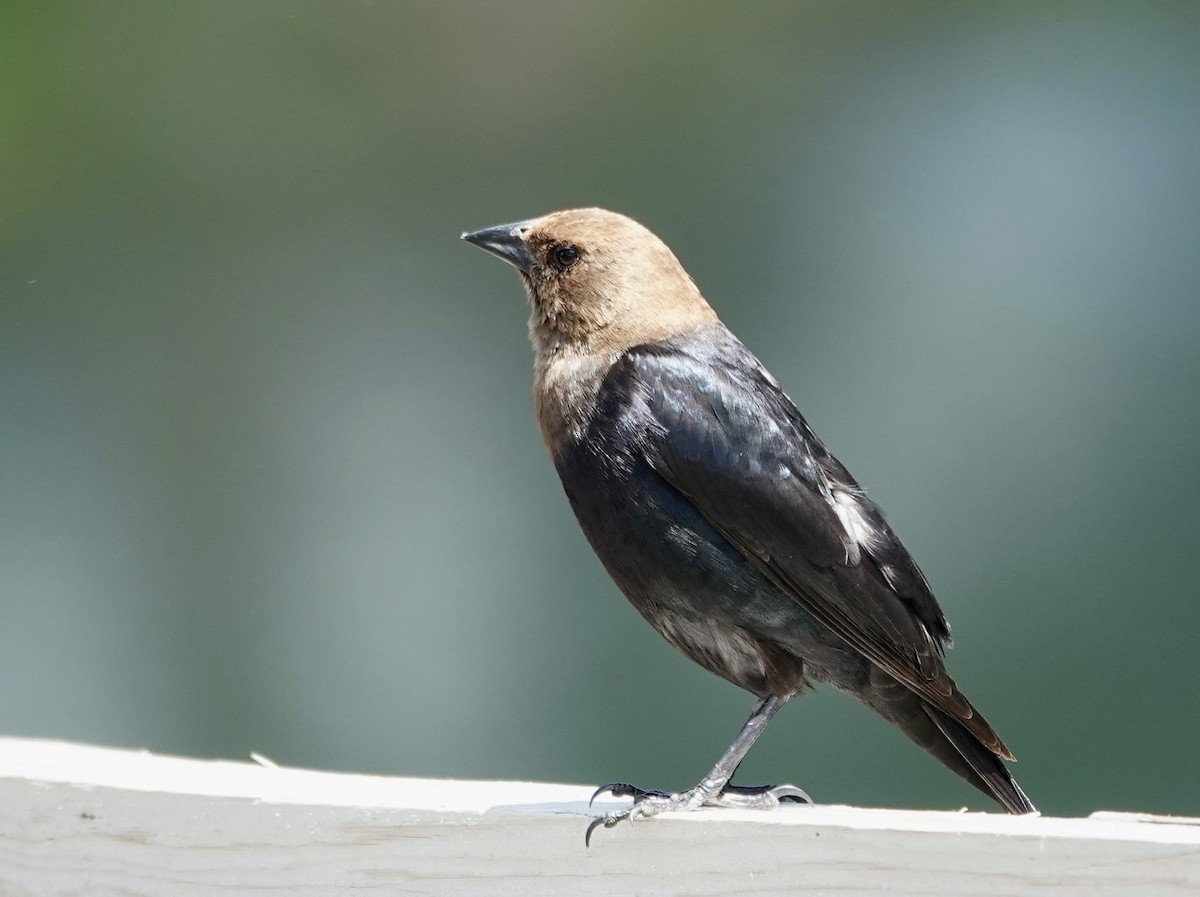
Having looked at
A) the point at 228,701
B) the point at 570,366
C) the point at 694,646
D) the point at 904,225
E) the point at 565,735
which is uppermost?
the point at 904,225

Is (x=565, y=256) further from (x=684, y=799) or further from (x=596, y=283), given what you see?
(x=684, y=799)

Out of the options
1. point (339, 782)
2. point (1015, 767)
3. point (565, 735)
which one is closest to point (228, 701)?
point (565, 735)

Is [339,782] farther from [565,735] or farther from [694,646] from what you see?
[565,735]

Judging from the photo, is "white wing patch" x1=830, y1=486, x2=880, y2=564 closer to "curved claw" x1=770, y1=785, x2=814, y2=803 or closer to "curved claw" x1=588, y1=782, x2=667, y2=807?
"curved claw" x1=770, y1=785, x2=814, y2=803

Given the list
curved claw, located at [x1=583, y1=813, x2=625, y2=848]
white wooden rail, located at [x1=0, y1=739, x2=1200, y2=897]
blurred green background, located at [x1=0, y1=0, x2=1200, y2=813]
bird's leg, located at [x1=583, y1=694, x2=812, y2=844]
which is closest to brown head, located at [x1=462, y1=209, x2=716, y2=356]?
bird's leg, located at [x1=583, y1=694, x2=812, y2=844]

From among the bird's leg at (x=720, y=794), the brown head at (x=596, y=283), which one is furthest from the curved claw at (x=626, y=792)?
the brown head at (x=596, y=283)

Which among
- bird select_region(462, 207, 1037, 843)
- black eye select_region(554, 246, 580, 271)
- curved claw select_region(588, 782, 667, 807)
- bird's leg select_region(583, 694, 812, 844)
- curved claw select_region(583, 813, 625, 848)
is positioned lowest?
curved claw select_region(588, 782, 667, 807)

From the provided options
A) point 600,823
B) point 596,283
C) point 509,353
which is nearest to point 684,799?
point 600,823
